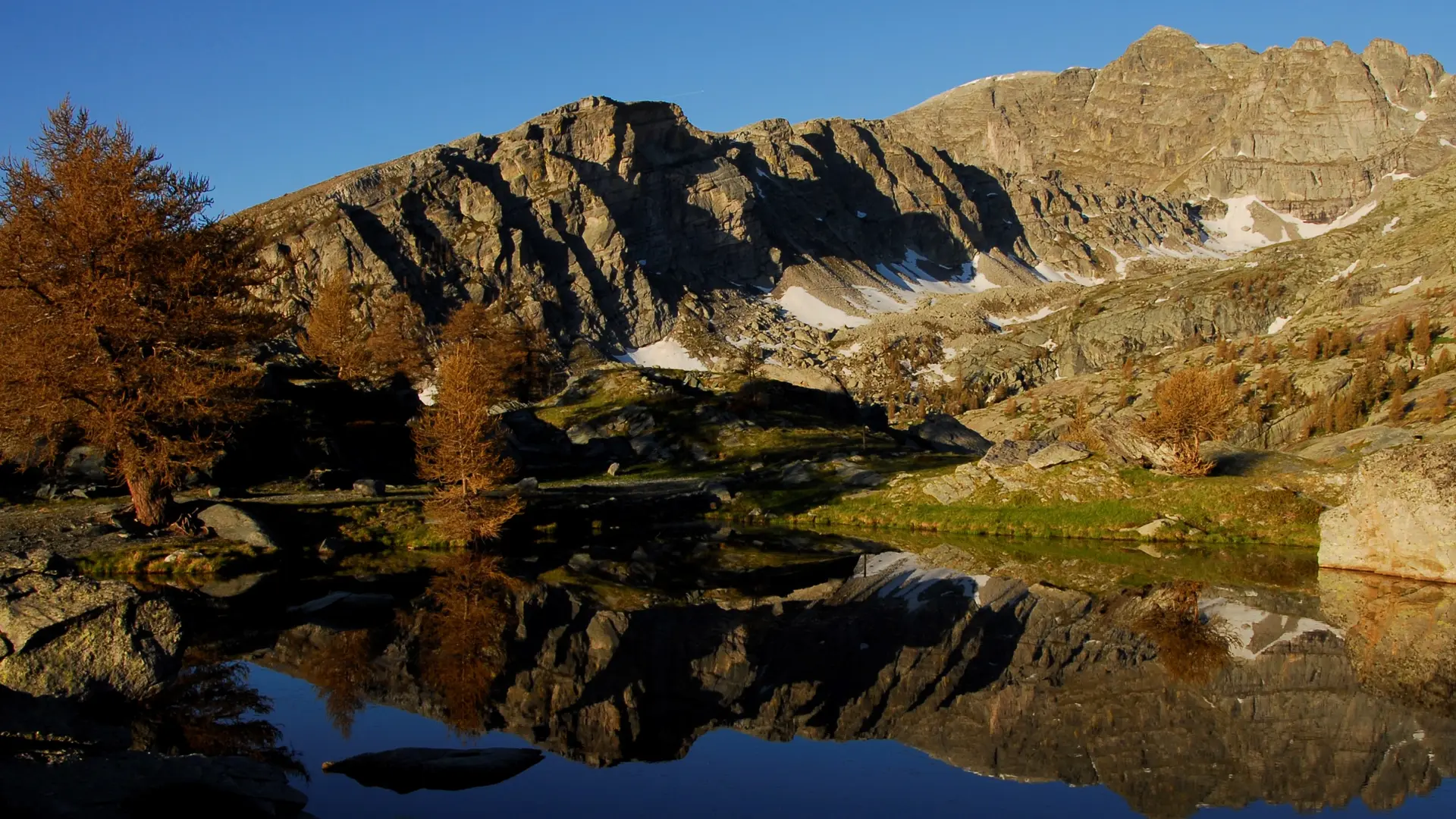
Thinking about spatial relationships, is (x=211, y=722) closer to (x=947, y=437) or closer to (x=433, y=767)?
(x=433, y=767)

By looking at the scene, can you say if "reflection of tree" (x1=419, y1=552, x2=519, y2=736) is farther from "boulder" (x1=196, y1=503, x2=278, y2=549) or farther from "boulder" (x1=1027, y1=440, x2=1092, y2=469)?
"boulder" (x1=1027, y1=440, x2=1092, y2=469)

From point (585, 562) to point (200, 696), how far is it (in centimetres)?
1885

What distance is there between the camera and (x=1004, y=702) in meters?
18.5

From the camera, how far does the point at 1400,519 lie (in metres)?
31.6

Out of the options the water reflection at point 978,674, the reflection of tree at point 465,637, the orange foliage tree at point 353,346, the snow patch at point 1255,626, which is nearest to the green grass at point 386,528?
the reflection of tree at point 465,637

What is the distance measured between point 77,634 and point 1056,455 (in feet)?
137

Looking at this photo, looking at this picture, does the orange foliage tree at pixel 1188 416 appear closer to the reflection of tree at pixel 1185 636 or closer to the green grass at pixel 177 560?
the reflection of tree at pixel 1185 636

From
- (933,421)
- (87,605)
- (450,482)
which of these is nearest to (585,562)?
(450,482)

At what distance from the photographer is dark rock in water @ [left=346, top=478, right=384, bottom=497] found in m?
45.7

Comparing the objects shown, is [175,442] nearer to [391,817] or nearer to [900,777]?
[391,817]

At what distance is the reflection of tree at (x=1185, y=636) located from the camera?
20484 millimetres

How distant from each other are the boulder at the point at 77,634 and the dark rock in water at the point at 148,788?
524cm

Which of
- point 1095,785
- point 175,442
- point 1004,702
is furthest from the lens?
point 175,442

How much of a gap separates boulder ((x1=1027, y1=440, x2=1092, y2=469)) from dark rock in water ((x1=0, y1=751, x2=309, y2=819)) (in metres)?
41.0
